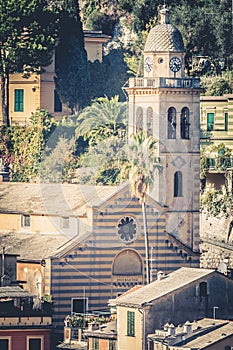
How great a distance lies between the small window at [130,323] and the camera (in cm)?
10419

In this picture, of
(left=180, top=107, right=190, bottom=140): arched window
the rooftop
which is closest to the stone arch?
the rooftop

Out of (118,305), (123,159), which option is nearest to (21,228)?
(123,159)

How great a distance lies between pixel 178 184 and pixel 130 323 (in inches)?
541

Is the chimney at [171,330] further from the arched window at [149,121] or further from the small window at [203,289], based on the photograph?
the arched window at [149,121]

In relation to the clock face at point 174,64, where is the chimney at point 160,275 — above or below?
below

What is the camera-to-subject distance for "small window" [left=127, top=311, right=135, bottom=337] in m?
104

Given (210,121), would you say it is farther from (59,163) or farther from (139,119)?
(139,119)

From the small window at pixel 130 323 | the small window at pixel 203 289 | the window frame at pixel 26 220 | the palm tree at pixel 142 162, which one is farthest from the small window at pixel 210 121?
the small window at pixel 130 323

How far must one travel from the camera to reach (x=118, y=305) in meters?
106

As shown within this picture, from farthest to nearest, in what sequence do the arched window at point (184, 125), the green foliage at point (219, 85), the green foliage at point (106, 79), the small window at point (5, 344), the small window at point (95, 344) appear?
the green foliage at point (219, 85)
the green foliage at point (106, 79)
the arched window at point (184, 125)
the small window at point (5, 344)
the small window at point (95, 344)

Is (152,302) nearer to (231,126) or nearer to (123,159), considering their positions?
(123,159)

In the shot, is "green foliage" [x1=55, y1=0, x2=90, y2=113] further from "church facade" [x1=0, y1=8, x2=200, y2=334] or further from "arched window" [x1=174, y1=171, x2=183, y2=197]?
"arched window" [x1=174, y1=171, x2=183, y2=197]

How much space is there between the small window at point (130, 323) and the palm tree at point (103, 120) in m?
21.5

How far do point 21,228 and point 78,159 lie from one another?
1087 centimetres
